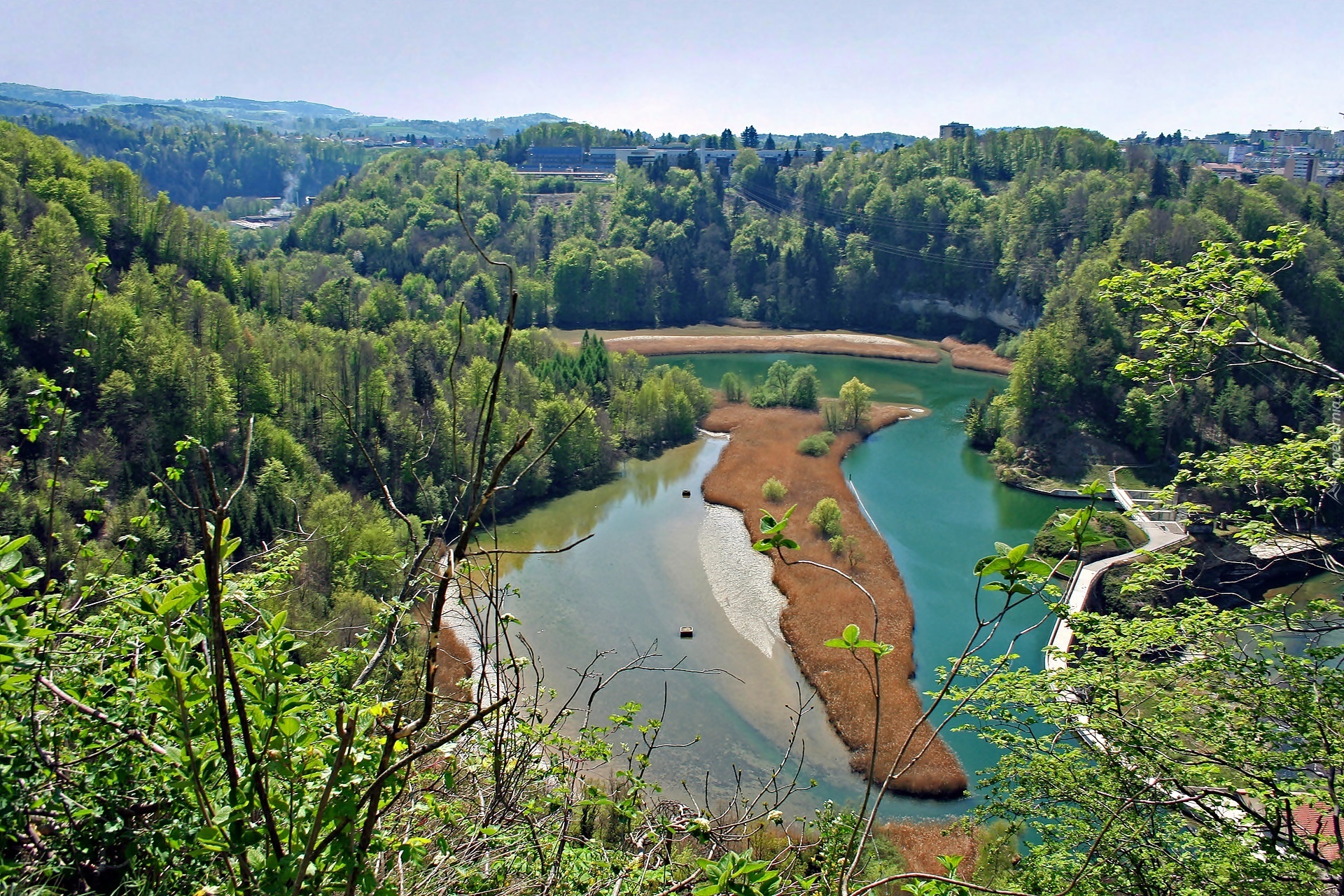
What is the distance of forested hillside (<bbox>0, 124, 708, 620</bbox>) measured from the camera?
1867cm

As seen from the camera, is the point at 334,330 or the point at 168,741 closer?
the point at 168,741

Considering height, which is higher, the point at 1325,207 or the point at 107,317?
the point at 1325,207

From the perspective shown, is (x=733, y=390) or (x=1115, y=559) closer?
(x=1115, y=559)

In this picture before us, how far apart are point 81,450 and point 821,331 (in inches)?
1944

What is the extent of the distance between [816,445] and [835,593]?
1187 cm

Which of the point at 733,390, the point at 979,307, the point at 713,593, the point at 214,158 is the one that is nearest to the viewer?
the point at 713,593

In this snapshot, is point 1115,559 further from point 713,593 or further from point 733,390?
point 733,390

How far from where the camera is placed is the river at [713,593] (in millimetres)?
16453

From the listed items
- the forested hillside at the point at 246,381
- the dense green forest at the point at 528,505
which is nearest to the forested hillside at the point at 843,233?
the dense green forest at the point at 528,505

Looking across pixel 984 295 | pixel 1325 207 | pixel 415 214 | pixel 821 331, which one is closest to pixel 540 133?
pixel 415 214

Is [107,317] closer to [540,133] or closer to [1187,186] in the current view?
[1187,186]

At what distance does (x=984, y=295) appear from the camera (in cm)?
5912

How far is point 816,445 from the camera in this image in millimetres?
33344

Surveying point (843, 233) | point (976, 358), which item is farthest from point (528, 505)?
point (843, 233)
